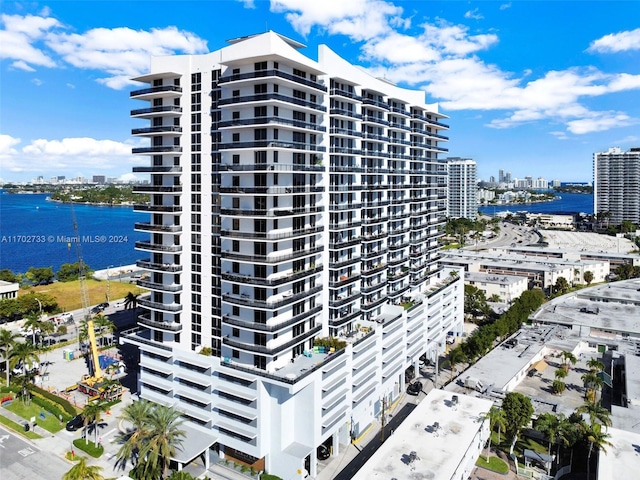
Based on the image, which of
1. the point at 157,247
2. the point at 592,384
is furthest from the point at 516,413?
the point at 157,247

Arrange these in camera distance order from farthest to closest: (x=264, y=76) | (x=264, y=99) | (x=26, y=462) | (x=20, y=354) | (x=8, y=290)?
(x=8, y=290)
(x=20, y=354)
(x=26, y=462)
(x=264, y=99)
(x=264, y=76)

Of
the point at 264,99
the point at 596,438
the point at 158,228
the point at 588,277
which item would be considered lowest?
the point at 596,438

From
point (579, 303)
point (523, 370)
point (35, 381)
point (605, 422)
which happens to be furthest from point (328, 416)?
point (579, 303)

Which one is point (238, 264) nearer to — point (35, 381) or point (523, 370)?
point (35, 381)

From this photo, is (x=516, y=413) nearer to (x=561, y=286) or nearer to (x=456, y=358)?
(x=456, y=358)

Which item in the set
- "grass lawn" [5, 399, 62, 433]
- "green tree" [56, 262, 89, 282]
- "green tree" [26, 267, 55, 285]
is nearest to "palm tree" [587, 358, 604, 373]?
"grass lawn" [5, 399, 62, 433]

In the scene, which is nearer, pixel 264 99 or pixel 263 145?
pixel 264 99
